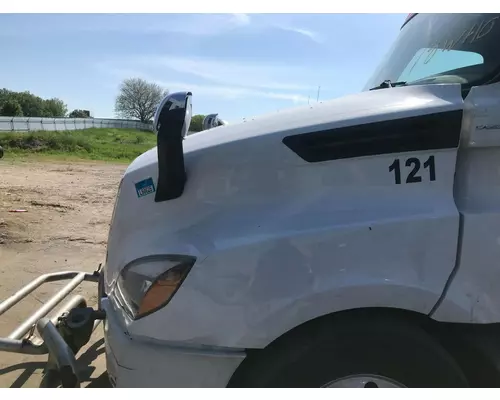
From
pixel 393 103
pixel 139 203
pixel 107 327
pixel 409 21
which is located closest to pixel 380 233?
pixel 393 103

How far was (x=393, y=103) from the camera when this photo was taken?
80.0 inches

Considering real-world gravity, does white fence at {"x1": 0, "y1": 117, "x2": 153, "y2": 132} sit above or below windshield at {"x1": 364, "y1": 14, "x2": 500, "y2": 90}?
below

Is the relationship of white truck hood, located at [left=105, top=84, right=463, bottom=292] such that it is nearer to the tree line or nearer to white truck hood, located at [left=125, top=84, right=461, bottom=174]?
white truck hood, located at [left=125, top=84, right=461, bottom=174]

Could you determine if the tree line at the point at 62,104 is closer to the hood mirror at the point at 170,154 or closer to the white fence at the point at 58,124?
the white fence at the point at 58,124

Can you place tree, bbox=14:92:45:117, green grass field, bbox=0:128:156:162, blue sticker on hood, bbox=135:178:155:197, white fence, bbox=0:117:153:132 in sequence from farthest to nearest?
tree, bbox=14:92:45:117
white fence, bbox=0:117:153:132
green grass field, bbox=0:128:156:162
blue sticker on hood, bbox=135:178:155:197

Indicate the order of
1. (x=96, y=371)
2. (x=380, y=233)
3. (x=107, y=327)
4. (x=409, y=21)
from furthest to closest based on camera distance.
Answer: (x=96, y=371) < (x=409, y=21) < (x=107, y=327) < (x=380, y=233)

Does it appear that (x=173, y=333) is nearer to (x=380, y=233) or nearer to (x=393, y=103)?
(x=380, y=233)

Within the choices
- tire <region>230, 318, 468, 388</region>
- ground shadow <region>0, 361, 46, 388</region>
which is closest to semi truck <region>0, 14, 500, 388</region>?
tire <region>230, 318, 468, 388</region>

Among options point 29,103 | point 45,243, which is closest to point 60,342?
point 45,243

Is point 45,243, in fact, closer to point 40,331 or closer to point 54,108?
point 40,331

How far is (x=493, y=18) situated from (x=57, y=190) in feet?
41.3

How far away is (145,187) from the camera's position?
7.13 feet

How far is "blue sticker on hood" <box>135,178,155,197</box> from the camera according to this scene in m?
2.15

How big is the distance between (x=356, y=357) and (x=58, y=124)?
58.0 m
